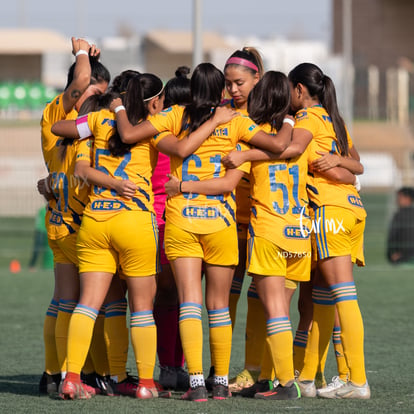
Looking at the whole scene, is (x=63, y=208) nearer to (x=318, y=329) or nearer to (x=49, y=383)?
(x=49, y=383)

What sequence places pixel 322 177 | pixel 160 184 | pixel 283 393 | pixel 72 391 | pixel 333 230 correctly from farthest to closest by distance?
pixel 160 184
pixel 322 177
pixel 333 230
pixel 283 393
pixel 72 391

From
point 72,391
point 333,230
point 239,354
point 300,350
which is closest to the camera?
point 72,391

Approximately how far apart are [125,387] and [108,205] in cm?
117

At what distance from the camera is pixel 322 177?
574 cm

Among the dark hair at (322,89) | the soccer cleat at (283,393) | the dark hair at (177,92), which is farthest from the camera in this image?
the dark hair at (177,92)

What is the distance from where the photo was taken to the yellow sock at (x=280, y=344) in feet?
17.8

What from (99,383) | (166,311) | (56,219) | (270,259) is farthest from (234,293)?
(56,219)

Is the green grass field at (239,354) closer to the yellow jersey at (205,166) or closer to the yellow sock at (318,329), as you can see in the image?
the yellow sock at (318,329)

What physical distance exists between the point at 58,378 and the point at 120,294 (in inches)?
26.3

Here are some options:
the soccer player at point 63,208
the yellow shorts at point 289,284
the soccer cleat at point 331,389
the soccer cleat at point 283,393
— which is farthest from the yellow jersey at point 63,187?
the soccer cleat at point 331,389

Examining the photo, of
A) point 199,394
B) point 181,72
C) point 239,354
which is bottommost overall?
point 239,354

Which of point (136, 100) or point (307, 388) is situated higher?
point (136, 100)

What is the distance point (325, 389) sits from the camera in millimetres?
5770

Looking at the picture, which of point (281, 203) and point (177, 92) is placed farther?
point (177, 92)
